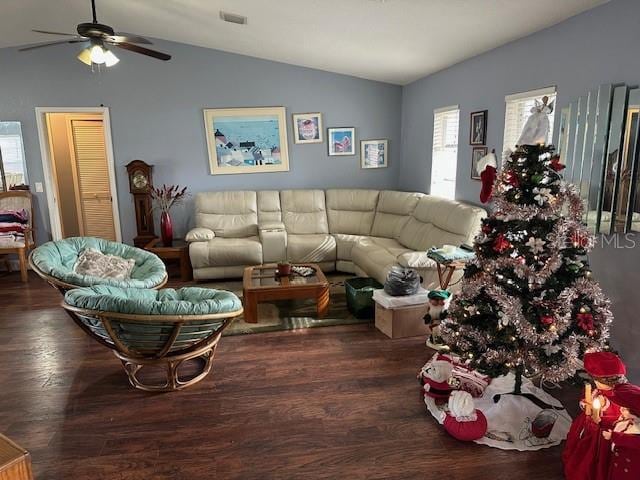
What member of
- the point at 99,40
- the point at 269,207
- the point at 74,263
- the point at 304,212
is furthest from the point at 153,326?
the point at 304,212

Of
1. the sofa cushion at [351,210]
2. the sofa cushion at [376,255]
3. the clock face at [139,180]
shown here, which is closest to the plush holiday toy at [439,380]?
the sofa cushion at [376,255]

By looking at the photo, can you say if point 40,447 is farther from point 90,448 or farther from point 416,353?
point 416,353

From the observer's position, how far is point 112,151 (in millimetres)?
5652

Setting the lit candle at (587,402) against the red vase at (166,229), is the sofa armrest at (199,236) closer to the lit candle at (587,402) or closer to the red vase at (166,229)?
the red vase at (166,229)

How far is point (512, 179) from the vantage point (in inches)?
92.5

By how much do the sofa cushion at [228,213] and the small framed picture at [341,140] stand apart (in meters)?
1.32

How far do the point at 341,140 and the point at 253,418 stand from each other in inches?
170

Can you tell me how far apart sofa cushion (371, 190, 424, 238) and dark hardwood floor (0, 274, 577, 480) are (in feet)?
6.82

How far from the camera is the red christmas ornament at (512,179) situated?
2338 mm

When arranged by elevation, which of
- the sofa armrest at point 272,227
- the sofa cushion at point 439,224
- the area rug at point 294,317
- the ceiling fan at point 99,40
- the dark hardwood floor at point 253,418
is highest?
the ceiling fan at point 99,40

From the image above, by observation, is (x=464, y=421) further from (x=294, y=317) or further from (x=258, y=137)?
(x=258, y=137)

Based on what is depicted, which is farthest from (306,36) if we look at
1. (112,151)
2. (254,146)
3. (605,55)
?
(112,151)

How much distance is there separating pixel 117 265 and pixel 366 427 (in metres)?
2.58

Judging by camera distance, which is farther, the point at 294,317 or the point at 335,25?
the point at 294,317
